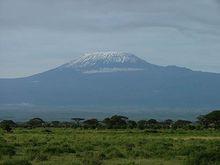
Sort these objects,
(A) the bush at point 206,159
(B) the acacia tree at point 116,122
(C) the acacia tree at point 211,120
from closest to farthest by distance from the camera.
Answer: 1. (A) the bush at point 206,159
2. (C) the acacia tree at point 211,120
3. (B) the acacia tree at point 116,122

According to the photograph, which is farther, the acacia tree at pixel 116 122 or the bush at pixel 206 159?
Answer: the acacia tree at pixel 116 122

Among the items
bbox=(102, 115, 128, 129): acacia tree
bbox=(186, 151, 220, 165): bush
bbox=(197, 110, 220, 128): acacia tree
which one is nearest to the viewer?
bbox=(186, 151, 220, 165): bush

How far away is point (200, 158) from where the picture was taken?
71.8 ft

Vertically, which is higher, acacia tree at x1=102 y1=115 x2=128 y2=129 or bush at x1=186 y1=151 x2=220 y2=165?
acacia tree at x1=102 y1=115 x2=128 y2=129

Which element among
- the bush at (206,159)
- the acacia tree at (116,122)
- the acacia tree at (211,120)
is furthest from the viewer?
the acacia tree at (116,122)

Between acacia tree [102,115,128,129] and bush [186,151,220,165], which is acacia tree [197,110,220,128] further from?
bush [186,151,220,165]

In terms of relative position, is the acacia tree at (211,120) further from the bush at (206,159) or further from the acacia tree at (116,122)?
the bush at (206,159)

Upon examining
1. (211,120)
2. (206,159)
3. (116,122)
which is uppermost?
(211,120)

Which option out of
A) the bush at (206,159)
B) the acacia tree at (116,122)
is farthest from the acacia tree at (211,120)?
the bush at (206,159)

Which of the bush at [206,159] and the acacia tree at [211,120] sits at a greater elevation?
A: the acacia tree at [211,120]

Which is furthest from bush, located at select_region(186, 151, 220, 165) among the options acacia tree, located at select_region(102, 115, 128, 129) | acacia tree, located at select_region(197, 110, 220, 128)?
acacia tree, located at select_region(197, 110, 220, 128)

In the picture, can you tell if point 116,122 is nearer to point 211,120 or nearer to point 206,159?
point 211,120

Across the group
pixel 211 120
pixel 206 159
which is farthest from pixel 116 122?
pixel 206 159

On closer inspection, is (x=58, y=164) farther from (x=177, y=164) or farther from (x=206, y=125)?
(x=206, y=125)
